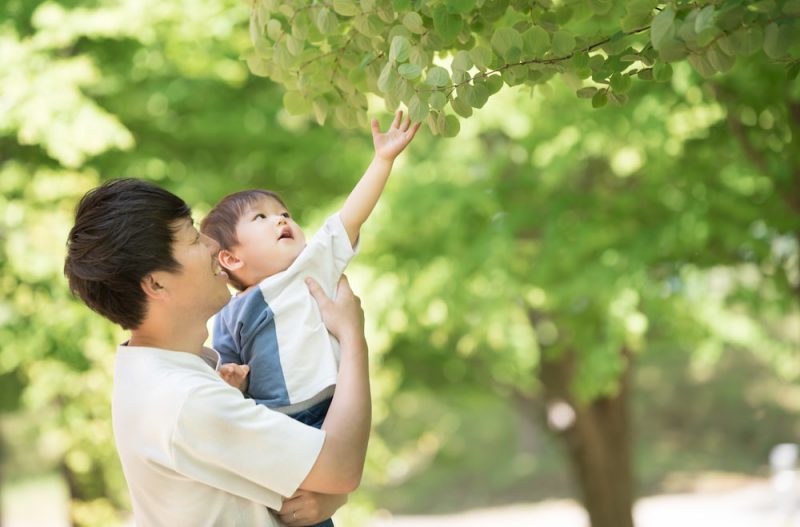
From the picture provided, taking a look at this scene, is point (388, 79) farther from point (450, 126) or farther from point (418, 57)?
point (450, 126)

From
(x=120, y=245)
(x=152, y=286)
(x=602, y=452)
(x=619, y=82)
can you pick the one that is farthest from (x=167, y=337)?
(x=602, y=452)

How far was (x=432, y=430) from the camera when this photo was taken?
27.2 m

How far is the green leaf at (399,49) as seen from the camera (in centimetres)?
206

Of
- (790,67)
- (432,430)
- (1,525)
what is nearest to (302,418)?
(790,67)

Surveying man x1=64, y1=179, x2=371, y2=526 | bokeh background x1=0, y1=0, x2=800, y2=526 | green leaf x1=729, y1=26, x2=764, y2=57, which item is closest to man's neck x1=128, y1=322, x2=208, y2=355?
man x1=64, y1=179, x2=371, y2=526

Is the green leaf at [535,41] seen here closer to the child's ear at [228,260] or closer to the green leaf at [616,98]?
the green leaf at [616,98]

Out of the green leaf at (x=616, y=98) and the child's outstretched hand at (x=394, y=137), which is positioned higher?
the green leaf at (x=616, y=98)

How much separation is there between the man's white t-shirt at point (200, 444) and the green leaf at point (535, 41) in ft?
2.96

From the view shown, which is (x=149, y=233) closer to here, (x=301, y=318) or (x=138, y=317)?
(x=138, y=317)

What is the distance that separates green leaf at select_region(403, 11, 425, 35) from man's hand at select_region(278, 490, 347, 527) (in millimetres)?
968

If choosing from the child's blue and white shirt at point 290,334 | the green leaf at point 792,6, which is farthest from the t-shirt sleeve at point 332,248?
the green leaf at point 792,6

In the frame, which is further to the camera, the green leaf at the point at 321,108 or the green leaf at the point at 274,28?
the green leaf at the point at 321,108

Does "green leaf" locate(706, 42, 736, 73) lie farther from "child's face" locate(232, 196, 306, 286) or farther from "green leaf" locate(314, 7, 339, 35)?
"child's face" locate(232, 196, 306, 286)

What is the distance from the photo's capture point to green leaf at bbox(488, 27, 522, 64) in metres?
2.17
